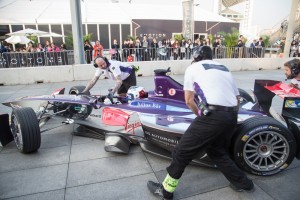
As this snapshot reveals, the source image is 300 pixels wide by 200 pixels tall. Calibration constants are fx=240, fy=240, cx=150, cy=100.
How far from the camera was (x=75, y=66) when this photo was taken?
9836 mm

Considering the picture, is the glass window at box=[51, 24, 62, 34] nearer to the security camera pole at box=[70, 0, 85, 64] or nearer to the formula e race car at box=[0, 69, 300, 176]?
the security camera pole at box=[70, 0, 85, 64]

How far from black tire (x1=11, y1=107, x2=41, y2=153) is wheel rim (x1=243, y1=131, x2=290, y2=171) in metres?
2.88

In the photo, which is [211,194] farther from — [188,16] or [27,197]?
[188,16]

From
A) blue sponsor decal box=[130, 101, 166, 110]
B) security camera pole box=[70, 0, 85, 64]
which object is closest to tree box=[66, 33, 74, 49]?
security camera pole box=[70, 0, 85, 64]

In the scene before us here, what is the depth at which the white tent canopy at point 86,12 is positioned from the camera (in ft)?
63.6

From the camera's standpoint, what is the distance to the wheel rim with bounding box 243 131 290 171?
290 centimetres

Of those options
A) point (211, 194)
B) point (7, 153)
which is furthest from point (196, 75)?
point (7, 153)

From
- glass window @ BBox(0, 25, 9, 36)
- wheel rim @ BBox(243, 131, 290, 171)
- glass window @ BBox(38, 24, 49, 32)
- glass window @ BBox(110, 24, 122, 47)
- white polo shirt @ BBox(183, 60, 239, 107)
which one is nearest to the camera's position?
white polo shirt @ BBox(183, 60, 239, 107)

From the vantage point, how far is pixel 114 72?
481 centimetres

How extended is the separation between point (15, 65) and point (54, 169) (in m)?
8.21

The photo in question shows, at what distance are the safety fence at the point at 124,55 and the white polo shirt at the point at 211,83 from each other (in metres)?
9.22

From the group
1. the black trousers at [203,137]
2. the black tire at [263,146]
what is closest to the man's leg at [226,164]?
the black trousers at [203,137]

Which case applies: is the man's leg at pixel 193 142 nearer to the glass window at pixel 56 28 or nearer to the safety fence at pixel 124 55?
the safety fence at pixel 124 55

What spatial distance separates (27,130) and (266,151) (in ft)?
10.6
